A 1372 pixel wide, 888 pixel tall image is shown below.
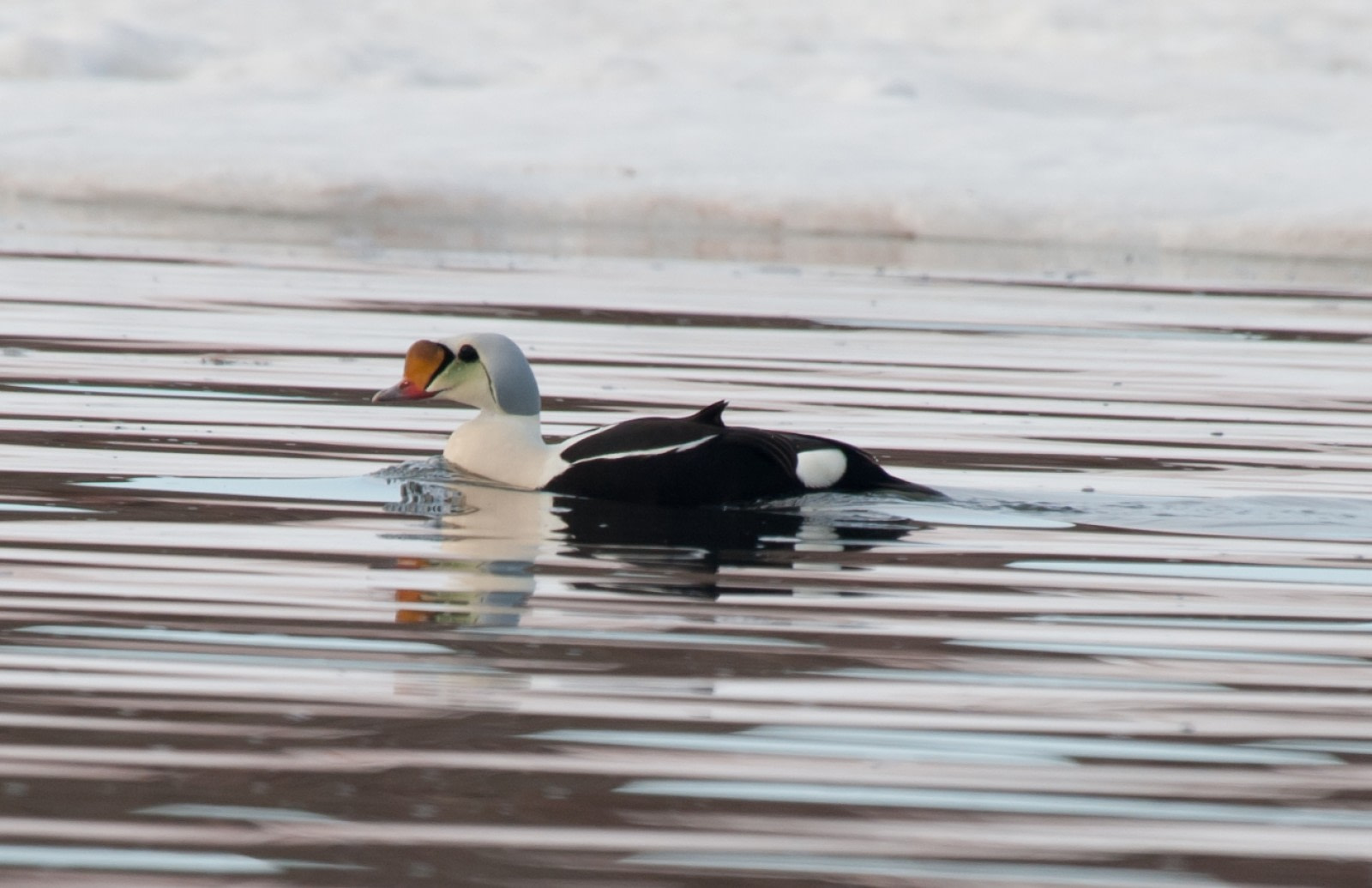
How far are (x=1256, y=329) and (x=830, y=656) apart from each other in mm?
8042

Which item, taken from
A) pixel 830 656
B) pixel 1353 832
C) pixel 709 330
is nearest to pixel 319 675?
pixel 830 656

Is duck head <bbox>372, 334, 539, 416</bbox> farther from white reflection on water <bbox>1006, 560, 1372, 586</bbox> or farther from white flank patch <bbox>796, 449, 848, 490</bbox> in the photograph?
white reflection on water <bbox>1006, 560, 1372, 586</bbox>

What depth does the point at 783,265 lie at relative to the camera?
14.7 m

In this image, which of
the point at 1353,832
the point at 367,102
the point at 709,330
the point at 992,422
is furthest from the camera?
the point at 367,102

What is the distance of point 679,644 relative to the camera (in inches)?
157

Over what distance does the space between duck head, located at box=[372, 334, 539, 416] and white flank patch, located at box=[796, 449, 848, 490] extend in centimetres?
89

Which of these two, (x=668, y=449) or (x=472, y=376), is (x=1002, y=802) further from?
(x=472, y=376)

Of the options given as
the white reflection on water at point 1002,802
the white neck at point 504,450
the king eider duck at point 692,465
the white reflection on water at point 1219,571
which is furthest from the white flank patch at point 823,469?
the white reflection on water at point 1002,802

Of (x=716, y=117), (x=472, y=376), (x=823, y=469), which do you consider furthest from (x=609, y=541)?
(x=716, y=117)

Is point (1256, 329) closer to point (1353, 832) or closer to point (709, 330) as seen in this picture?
point (709, 330)

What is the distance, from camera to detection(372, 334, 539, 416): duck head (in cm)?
632

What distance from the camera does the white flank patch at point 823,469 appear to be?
5.81 metres

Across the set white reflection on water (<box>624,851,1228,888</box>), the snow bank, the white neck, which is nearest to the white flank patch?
the white neck

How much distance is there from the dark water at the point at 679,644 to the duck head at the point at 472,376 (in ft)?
0.70
